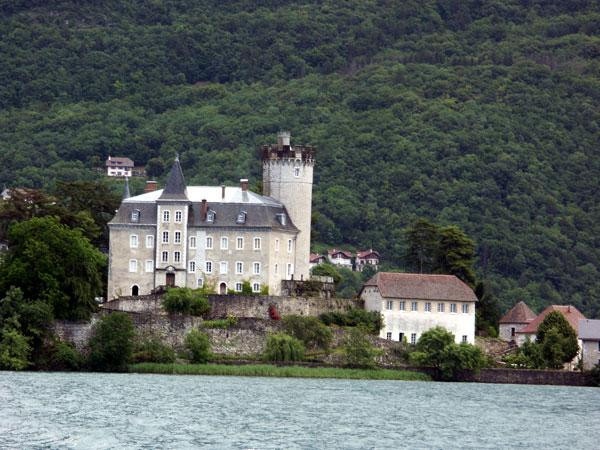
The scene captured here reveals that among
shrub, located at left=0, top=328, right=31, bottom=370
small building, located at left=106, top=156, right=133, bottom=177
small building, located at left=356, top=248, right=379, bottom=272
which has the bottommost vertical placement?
shrub, located at left=0, top=328, right=31, bottom=370

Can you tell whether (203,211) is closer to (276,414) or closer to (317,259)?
(276,414)

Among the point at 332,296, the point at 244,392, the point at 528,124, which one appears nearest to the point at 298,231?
the point at 332,296

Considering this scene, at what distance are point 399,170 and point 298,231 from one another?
69.8 m

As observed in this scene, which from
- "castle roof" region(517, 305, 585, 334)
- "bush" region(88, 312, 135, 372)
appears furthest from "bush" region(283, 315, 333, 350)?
"castle roof" region(517, 305, 585, 334)

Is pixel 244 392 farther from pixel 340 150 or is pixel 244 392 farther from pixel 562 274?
pixel 340 150

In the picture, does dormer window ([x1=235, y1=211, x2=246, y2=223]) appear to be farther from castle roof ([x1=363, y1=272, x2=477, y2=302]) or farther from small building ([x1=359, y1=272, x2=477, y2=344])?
small building ([x1=359, y1=272, x2=477, y2=344])

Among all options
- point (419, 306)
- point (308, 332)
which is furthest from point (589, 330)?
point (308, 332)

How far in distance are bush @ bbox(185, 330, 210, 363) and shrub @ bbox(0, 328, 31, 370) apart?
845cm

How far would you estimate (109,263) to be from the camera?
3723 inches

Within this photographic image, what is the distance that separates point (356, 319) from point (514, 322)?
54.0 feet

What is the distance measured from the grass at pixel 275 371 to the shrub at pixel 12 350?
219 inches

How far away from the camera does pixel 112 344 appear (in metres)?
82.3

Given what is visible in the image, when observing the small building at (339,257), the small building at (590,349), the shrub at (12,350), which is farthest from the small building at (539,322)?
the small building at (339,257)

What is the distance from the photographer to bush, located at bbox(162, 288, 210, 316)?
8831 cm
